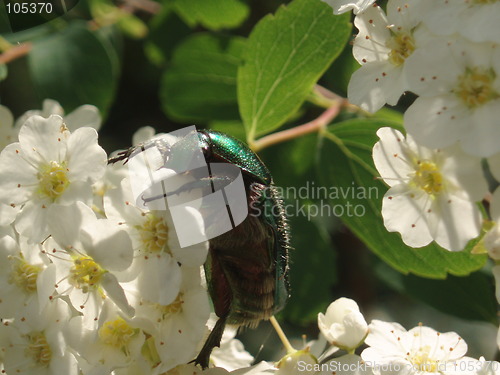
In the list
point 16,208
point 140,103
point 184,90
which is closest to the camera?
point 16,208

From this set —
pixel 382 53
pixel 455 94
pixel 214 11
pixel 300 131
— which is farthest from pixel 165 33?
pixel 455 94

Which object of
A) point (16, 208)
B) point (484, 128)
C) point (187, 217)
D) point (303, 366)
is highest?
point (484, 128)

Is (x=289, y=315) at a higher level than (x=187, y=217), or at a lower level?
lower

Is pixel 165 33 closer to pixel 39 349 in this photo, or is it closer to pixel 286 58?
pixel 286 58

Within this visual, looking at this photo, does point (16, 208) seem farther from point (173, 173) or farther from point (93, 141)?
point (173, 173)

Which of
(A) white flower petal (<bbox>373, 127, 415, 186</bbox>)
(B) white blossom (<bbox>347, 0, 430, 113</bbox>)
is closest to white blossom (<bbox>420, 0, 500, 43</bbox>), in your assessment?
(B) white blossom (<bbox>347, 0, 430, 113</bbox>)

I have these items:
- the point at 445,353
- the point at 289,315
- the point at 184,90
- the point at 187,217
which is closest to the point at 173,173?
the point at 187,217
